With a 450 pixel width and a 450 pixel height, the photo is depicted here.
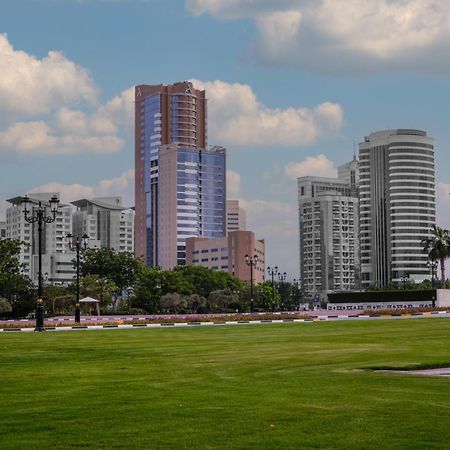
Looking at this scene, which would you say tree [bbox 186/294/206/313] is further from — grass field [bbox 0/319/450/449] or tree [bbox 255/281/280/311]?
grass field [bbox 0/319/450/449]

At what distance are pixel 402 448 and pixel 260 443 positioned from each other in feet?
6.69

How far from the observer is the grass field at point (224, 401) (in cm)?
1272

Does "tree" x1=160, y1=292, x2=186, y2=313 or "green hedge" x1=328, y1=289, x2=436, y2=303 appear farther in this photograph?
"tree" x1=160, y1=292, x2=186, y2=313

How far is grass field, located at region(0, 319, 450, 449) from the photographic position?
41.7 feet

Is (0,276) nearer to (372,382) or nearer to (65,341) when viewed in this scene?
(65,341)

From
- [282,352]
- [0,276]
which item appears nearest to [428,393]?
[282,352]

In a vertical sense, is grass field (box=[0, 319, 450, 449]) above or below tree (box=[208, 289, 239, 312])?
below

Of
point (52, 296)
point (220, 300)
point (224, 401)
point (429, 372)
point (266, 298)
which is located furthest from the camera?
point (266, 298)

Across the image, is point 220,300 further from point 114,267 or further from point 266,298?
point 266,298

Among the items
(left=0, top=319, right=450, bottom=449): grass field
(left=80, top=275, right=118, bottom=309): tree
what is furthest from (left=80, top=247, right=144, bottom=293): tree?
(left=0, top=319, right=450, bottom=449): grass field

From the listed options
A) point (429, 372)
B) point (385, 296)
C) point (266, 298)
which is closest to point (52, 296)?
point (385, 296)

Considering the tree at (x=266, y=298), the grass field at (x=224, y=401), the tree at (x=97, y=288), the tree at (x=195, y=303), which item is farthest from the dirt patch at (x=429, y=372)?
the tree at (x=266, y=298)

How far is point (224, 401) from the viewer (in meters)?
16.5

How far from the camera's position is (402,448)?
11.9 metres
